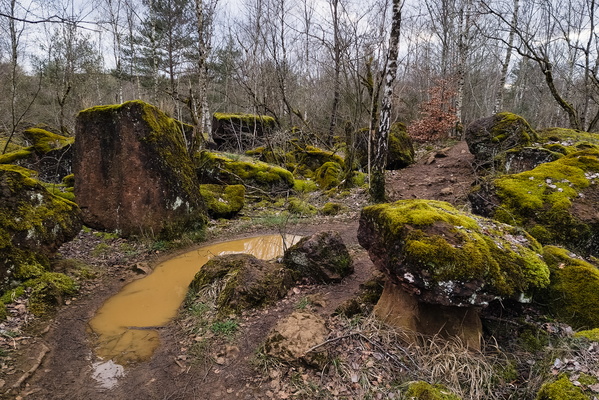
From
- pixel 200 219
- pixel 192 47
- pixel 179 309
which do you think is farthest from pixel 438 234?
pixel 192 47

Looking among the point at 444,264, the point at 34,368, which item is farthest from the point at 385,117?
the point at 34,368

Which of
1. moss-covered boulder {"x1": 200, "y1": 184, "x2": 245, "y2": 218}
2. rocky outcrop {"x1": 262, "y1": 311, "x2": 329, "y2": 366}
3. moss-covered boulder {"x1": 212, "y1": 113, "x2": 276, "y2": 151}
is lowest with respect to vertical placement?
rocky outcrop {"x1": 262, "y1": 311, "x2": 329, "y2": 366}

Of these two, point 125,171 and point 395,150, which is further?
point 395,150

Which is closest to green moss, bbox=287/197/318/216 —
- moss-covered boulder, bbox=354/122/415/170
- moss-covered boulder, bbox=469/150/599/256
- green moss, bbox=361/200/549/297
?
moss-covered boulder, bbox=354/122/415/170

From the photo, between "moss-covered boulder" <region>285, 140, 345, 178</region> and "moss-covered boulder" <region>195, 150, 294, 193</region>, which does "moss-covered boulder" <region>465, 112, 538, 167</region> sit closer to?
"moss-covered boulder" <region>285, 140, 345, 178</region>

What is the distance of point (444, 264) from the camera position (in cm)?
298

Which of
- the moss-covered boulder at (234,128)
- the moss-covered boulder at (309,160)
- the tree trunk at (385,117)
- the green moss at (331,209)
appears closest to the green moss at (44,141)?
the moss-covered boulder at (234,128)

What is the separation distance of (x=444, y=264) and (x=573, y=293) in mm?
1840

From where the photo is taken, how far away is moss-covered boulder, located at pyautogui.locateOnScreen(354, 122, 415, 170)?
13164 millimetres

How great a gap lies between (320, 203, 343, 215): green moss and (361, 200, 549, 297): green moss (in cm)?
579

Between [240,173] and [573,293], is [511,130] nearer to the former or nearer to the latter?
[573,293]

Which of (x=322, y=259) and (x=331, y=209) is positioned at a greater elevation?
(x=331, y=209)

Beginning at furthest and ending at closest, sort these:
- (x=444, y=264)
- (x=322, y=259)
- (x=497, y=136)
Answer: (x=497, y=136) < (x=322, y=259) < (x=444, y=264)

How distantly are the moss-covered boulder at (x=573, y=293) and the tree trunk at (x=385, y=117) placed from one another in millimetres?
5182
